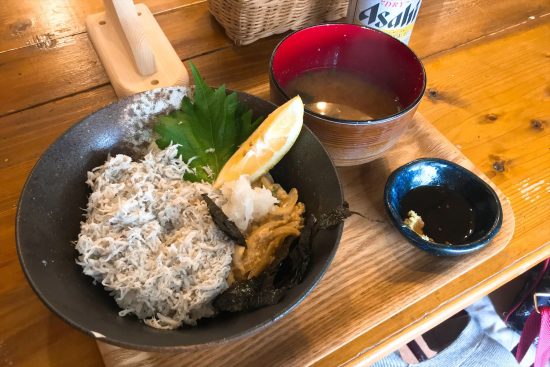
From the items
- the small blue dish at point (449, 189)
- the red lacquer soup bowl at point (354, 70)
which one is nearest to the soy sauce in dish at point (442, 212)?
the small blue dish at point (449, 189)

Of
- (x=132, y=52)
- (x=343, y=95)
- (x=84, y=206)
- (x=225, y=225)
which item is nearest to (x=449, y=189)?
(x=343, y=95)

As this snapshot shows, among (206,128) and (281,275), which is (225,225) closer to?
(281,275)

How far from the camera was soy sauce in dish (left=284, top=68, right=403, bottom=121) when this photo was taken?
117 cm

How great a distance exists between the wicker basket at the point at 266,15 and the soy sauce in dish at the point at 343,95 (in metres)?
0.32

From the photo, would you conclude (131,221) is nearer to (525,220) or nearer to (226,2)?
(226,2)

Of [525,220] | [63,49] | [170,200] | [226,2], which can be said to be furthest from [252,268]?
[63,49]

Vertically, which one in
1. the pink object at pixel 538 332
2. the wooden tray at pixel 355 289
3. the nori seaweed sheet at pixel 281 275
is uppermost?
the nori seaweed sheet at pixel 281 275

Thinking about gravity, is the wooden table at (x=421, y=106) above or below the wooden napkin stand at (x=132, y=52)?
below

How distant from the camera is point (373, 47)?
120 centimetres

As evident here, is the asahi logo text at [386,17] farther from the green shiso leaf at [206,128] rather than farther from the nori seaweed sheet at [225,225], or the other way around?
the nori seaweed sheet at [225,225]

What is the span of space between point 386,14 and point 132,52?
2.48 feet

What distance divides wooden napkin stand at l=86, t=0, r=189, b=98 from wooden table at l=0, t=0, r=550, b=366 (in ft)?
0.21

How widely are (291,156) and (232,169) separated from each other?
0.45 feet

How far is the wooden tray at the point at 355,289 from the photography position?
87 centimetres
